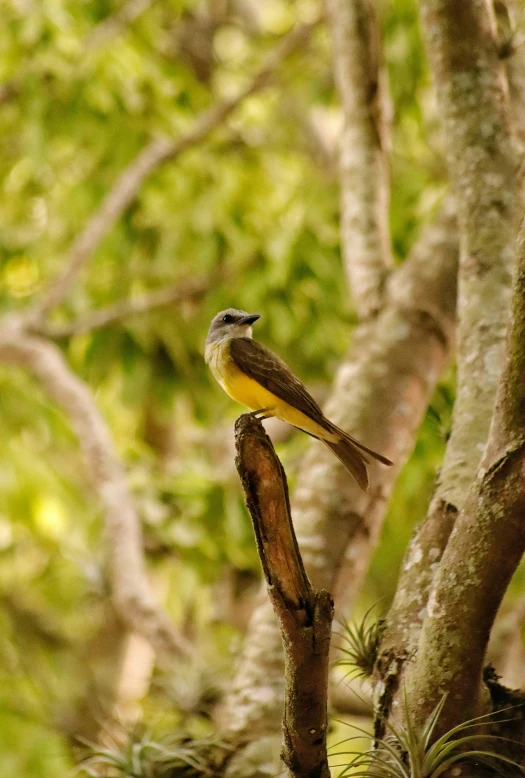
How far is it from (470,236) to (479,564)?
1.40 meters

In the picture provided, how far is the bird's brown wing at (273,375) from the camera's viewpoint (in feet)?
8.54

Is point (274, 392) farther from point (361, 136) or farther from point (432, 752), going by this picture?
point (361, 136)

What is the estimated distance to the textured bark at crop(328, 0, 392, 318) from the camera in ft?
14.0

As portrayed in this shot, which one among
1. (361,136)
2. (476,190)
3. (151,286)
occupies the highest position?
(151,286)

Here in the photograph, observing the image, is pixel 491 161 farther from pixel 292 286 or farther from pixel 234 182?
pixel 234 182

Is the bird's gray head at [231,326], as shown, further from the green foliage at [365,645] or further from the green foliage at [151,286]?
the green foliage at [151,286]

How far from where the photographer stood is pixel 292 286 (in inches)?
229

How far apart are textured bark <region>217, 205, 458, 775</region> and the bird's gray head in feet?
2.06

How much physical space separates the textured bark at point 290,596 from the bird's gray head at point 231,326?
1.31 meters

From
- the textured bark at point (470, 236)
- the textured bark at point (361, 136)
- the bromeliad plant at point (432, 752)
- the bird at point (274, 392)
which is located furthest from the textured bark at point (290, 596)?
the textured bark at point (361, 136)

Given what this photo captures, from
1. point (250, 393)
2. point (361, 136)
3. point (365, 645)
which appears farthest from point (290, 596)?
point (361, 136)

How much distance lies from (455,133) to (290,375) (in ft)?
3.46

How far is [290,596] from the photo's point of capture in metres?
1.72

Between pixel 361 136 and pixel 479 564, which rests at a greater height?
pixel 361 136
